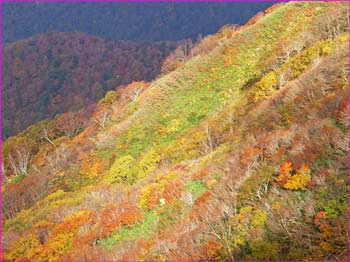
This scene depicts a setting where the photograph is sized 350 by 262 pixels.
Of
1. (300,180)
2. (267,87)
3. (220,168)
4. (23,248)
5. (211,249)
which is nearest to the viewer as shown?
(211,249)

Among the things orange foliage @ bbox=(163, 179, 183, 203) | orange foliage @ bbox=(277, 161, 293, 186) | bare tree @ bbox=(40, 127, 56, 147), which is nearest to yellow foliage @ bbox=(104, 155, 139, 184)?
orange foliage @ bbox=(163, 179, 183, 203)

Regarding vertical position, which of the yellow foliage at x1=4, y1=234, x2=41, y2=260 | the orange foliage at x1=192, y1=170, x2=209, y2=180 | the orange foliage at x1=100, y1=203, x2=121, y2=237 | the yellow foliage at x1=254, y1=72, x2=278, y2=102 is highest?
the yellow foliage at x1=254, y1=72, x2=278, y2=102

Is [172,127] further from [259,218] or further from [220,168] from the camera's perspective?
[259,218]

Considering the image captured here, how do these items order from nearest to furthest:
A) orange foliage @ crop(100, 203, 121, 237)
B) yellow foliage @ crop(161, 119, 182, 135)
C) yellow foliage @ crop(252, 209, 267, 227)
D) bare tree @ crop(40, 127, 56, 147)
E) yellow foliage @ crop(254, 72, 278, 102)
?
1. yellow foliage @ crop(252, 209, 267, 227)
2. orange foliage @ crop(100, 203, 121, 237)
3. yellow foliage @ crop(254, 72, 278, 102)
4. yellow foliage @ crop(161, 119, 182, 135)
5. bare tree @ crop(40, 127, 56, 147)

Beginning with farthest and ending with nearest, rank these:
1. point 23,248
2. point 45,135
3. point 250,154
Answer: point 45,135, point 23,248, point 250,154

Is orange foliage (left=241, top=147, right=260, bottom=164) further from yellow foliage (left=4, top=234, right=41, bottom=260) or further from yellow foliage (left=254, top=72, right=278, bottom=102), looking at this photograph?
yellow foliage (left=4, top=234, right=41, bottom=260)

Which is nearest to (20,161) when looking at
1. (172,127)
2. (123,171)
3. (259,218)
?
(123,171)

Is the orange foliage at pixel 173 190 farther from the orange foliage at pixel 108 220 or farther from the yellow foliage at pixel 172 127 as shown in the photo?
the yellow foliage at pixel 172 127

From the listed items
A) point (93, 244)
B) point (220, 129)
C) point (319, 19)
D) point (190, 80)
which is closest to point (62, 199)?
point (93, 244)
